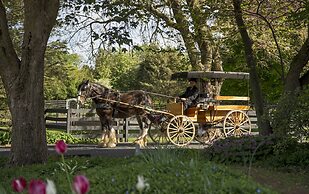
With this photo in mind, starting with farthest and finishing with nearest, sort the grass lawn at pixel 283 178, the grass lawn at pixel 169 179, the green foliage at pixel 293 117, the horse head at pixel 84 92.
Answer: the horse head at pixel 84 92 < the green foliage at pixel 293 117 < the grass lawn at pixel 283 178 < the grass lawn at pixel 169 179

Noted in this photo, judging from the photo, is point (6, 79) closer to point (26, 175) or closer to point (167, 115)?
point (26, 175)

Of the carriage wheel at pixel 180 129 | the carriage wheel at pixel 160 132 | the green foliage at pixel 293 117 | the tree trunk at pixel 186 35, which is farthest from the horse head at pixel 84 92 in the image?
the green foliage at pixel 293 117

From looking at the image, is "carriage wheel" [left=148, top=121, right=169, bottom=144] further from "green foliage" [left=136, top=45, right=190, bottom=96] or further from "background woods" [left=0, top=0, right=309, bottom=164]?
"green foliage" [left=136, top=45, right=190, bottom=96]

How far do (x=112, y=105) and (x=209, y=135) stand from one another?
3591 millimetres

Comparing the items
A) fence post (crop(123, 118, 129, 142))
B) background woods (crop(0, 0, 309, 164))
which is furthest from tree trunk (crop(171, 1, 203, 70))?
fence post (crop(123, 118, 129, 142))

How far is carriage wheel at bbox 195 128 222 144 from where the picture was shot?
55.2 feet

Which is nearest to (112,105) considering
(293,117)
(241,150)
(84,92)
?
(84,92)

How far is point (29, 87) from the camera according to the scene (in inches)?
368

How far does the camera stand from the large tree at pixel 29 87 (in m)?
9.35

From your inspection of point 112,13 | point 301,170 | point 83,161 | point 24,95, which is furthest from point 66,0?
point 301,170

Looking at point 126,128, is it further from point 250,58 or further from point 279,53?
point 279,53

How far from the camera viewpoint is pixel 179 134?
16078mm

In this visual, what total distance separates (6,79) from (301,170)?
18.9 feet

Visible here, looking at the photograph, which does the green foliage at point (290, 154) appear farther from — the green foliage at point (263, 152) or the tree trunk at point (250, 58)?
the tree trunk at point (250, 58)
